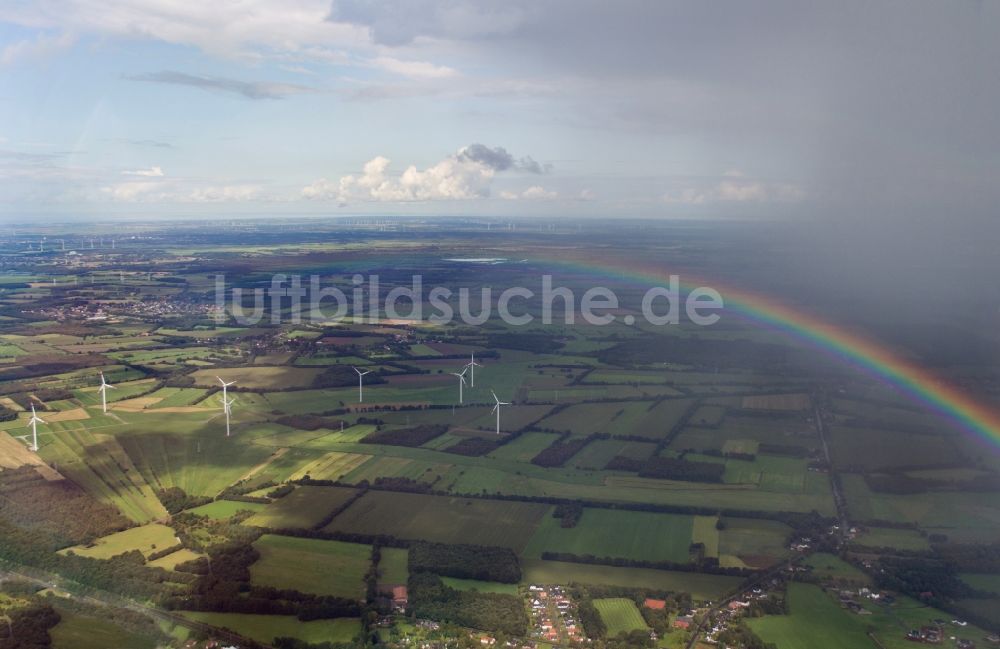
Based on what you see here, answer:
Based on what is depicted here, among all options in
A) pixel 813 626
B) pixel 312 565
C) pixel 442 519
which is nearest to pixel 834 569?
pixel 813 626

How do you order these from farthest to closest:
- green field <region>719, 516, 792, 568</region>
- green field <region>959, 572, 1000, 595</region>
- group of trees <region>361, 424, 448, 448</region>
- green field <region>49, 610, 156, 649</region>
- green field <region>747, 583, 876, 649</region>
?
group of trees <region>361, 424, 448, 448</region>
green field <region>719, 516, 792, 568</region>
green field <region>959, 572, 1000, 595</region>
green field <region>747, 583, 876, 649</region>
green field <region>49, 610, 156, 649</region>

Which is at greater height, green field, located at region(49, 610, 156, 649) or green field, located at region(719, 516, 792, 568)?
green field, located at region(719, 516, 792, 568)

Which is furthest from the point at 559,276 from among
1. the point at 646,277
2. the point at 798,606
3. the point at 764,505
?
the point at 798,606

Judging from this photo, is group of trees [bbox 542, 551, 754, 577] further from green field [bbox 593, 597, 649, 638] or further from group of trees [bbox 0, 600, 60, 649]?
group of trees [bbox 0, 600, 60, 649]

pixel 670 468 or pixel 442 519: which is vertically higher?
pixel 670 468

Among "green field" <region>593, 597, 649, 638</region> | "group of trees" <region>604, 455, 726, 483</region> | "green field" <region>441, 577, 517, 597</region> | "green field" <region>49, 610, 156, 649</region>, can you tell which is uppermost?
"group of trees" <region>604, 455, 726, 483</region>

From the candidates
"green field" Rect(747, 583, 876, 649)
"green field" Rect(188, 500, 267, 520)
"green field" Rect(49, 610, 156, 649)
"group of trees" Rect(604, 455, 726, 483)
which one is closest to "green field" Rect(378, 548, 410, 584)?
"green field" Rect(188, 500, 267, 520)

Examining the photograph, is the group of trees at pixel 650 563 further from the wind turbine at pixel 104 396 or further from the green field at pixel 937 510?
the wind turbine at pixel 104 396

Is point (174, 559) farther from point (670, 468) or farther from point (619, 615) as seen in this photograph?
point (670, 468)
